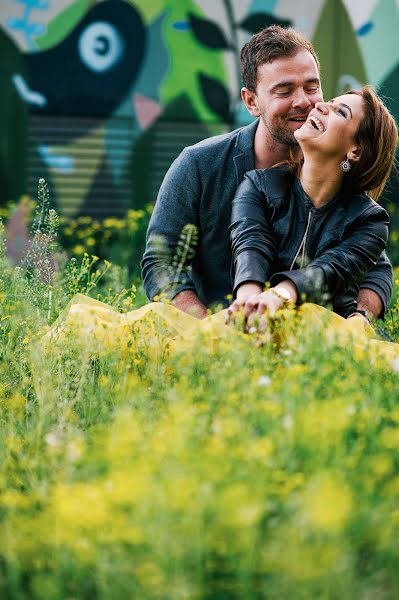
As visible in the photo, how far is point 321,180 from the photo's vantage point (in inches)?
151

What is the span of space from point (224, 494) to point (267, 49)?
302cm

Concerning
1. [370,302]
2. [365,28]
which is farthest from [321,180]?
[365,28]

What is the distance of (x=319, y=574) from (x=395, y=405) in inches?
39.5

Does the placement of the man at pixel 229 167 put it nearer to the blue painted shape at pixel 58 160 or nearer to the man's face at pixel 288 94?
the man's face at pixel 288 94

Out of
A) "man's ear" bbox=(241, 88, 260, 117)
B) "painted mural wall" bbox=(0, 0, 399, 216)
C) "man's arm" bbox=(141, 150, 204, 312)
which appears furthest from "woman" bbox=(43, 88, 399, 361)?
"painted mural wall" bbox=(0, 0, 399, 216)

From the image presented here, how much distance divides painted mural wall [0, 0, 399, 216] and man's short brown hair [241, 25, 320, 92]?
3.39m

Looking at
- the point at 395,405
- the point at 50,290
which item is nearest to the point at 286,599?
the point at 395,405

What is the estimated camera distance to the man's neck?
14.2 feet

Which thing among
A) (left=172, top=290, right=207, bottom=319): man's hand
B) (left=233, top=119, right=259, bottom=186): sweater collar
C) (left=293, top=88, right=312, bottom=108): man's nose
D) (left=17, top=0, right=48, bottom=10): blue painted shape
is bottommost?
(left=17, top=0, right=48, bottom=10): blue painted shape

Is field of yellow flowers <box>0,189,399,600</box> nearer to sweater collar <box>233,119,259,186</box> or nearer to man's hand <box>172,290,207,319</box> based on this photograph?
man's hand <box>172,290,207,319</box>

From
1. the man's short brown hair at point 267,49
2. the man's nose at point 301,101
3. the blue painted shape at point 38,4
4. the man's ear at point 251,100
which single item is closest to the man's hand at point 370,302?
the man's nose at point 301,101

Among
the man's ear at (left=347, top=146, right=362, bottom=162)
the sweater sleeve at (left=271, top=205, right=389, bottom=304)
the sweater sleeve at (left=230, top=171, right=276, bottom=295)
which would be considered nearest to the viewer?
the sweater sleeve at (left=271, top=205, right=389, bottom=304)

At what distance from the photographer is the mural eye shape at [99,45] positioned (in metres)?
7.81

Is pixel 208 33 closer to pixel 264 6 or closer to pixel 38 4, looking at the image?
pixel 264 6
